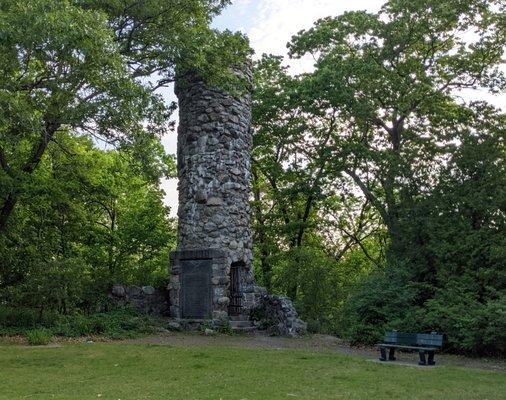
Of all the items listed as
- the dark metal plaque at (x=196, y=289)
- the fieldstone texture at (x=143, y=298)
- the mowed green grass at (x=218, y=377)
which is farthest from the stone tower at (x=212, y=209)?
the mowed green grass at (x=218, y=377)

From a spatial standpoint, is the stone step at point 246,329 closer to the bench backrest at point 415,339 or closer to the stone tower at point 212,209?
the stone tower at point 212,209

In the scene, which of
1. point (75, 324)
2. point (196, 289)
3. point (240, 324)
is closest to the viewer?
point (75, 324)

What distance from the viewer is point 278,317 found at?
15359 mm

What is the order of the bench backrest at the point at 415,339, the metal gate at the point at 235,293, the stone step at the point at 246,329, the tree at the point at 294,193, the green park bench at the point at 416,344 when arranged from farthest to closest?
1. the tree at the point at 294,193
2. the metal gate at the point at 235,293
3. the stone step at the point at 246,329
4. the bench backrest at the point at 415,339
5. the green park bench at the point at 416,344

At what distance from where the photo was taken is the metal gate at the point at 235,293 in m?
16.0

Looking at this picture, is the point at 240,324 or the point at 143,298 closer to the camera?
the point at 240,324

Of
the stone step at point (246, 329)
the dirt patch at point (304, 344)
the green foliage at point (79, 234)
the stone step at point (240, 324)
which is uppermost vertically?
the green foliage at point (79, 234)

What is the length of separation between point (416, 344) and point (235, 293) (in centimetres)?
679

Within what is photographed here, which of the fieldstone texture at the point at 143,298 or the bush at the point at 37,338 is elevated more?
the fieldstone texture at the point at 143,298

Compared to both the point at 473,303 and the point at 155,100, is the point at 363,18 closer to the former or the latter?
the point at 155,100

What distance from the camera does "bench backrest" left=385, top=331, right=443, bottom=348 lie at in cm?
985

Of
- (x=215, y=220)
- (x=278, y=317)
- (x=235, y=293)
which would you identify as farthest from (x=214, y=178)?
(x=278, y=317)

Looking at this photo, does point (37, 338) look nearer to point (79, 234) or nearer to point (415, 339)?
point (415, 339)

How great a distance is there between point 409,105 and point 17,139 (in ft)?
41.6
